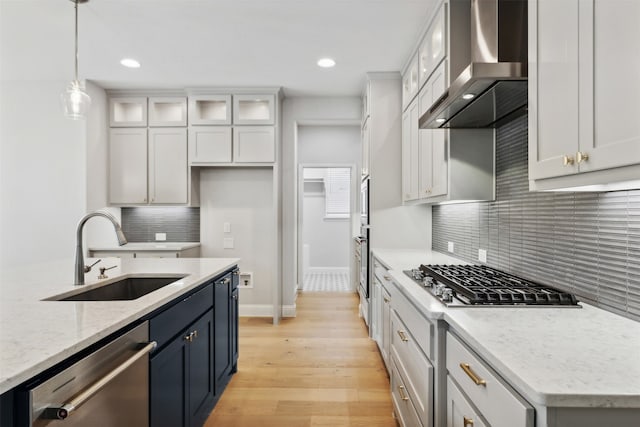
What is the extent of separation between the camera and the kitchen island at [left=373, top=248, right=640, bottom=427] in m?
0.78

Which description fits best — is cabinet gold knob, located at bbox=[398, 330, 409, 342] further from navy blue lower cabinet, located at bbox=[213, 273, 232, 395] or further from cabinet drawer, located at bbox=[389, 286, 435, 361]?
navy blue lower cabinet, located at bbox=[213, 273, 232, 395]

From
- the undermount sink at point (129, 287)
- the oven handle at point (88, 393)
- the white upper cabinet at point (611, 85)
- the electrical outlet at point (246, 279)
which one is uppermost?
the white upper cabinet at point (611, 85)

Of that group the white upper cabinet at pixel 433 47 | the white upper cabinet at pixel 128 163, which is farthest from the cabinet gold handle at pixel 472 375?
the white upper cabinet at pixel 128 163

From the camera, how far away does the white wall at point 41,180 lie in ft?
13.1

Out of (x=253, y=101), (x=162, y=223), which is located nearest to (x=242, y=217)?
(x=162, y=223)

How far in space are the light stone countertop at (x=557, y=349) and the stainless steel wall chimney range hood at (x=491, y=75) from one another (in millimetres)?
911

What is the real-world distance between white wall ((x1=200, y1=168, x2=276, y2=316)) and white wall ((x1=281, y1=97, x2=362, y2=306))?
0.58 ft

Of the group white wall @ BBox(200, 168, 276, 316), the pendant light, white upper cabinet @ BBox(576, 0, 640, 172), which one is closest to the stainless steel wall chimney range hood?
white upper cabinet @ BBox(576, 0, 640, 172)

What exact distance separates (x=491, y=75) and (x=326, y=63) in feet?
7.91

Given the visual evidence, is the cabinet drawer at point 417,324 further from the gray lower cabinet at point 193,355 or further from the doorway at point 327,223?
the doorway at point 327,223

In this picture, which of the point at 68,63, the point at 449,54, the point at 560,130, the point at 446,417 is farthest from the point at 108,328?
the point at 68,63

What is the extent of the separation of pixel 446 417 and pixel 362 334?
2559 millimetres

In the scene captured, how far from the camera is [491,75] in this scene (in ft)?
4.79

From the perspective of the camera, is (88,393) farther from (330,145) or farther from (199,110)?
(330,145)
